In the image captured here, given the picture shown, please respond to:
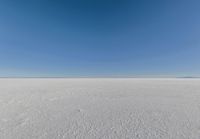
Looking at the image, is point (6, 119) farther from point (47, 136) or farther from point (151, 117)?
point (151, 117)

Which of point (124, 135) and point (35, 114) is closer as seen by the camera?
point (124, 135)

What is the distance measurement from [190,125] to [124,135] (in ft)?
5.52

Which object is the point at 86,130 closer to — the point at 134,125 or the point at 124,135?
the point at 124,135

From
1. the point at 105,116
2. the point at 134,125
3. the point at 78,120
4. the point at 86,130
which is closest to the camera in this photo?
the point at 86,130

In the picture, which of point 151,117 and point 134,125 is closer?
point 134,125

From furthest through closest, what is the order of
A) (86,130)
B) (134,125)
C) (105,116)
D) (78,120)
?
1. (105,116)
2. (78,120)
3. (134,125)
4. (86,130)

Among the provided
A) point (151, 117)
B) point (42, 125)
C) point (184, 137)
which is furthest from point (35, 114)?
point (184, 137)

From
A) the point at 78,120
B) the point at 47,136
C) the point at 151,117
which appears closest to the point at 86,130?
the point at 78,120

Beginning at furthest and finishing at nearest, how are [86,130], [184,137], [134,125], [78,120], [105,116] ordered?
[105,116] < [78,120] < [134,125] < [86,130] < [184,137]

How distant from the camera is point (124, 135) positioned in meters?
2.20

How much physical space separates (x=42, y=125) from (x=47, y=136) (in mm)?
549

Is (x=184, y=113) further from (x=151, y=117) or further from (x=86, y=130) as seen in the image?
(x=86, y=130)

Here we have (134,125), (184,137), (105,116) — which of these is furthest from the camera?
(105,116)

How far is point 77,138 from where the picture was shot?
212cm
